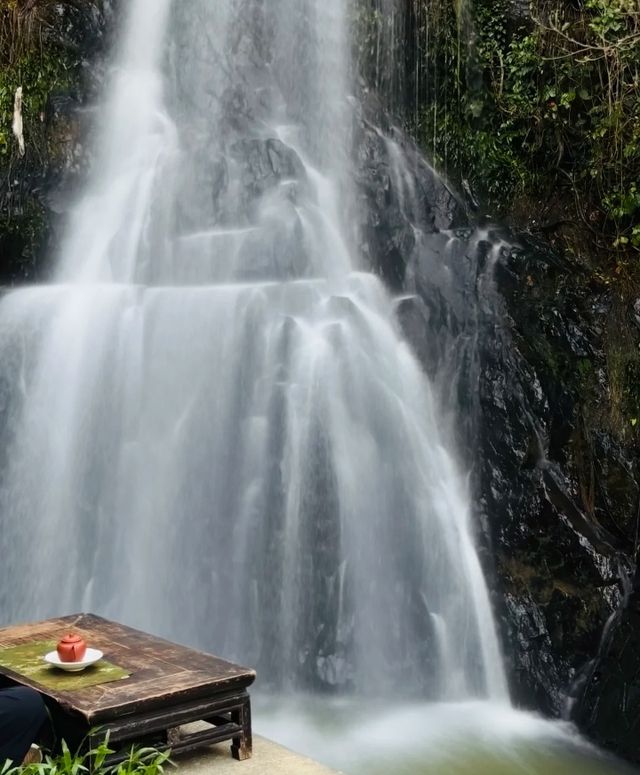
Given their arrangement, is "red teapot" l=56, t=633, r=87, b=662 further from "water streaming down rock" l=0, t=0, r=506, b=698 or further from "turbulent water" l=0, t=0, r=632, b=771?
"water streaming down rock" l=0, t=0, r=506, b=698

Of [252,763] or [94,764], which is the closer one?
[94,764]

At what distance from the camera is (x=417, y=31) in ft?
37.3

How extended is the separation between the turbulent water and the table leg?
217 centimetres

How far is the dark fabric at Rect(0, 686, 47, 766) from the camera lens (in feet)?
12.1

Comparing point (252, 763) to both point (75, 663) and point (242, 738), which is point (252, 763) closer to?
point (242, 738)

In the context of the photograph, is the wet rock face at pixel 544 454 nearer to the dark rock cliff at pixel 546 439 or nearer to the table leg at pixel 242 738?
the dark rock cliff at pixel 546 439

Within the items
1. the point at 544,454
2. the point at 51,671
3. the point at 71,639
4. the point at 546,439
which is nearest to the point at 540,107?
the point at 546,439

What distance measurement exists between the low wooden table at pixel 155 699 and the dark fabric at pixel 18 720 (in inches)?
5.8

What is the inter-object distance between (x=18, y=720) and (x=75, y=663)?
0.50 m

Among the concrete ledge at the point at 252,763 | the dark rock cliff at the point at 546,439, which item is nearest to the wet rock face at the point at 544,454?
the dark rock cliff at the point at 546,439

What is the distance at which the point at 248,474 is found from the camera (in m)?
7.71

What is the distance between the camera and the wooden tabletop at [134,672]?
3.92 meters

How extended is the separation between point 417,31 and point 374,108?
98 centimetres

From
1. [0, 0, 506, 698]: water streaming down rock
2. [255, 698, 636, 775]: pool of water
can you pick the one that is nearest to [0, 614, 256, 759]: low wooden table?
[255, 698, 636, 775]: pool of water
